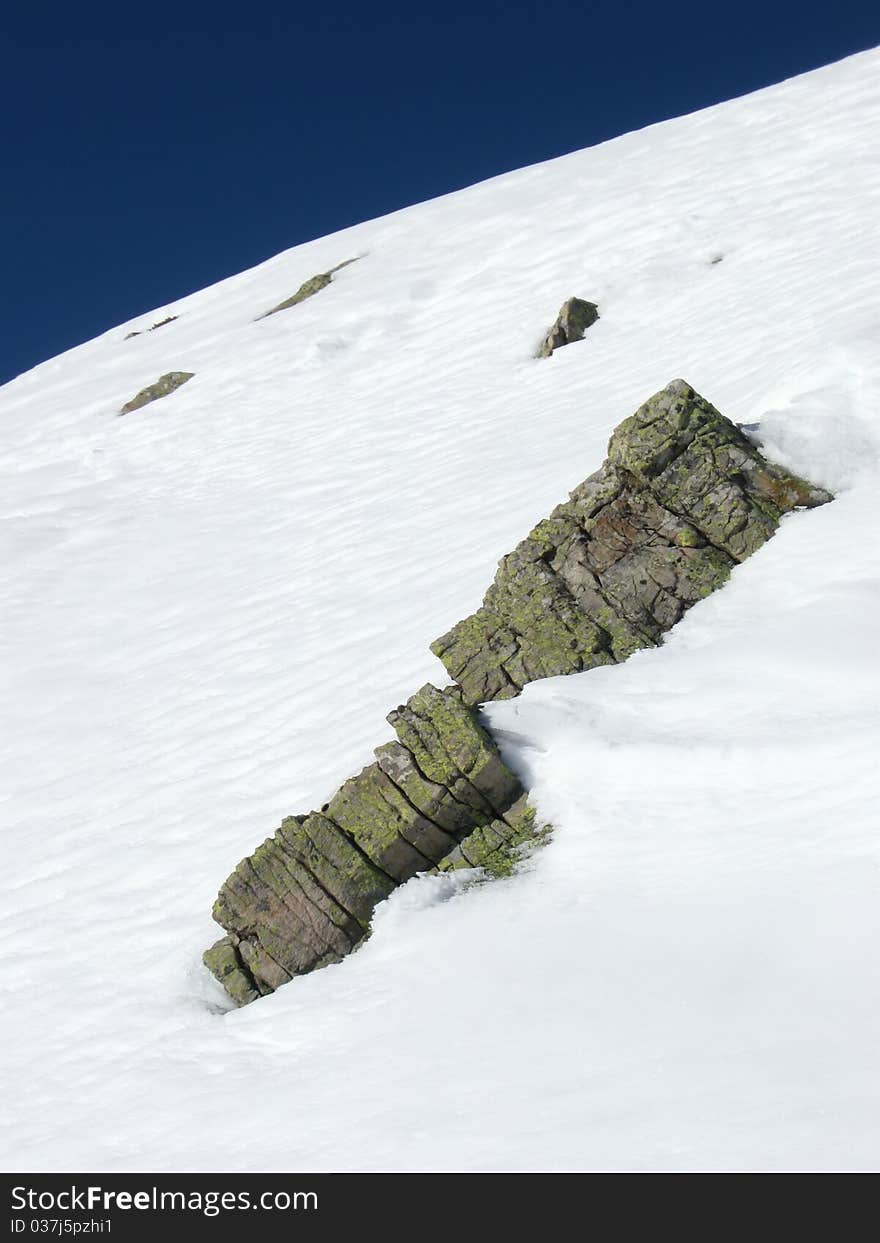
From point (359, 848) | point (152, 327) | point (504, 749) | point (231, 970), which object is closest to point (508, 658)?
point (504, 749)

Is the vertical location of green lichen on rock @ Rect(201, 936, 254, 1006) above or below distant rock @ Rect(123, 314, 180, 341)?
below

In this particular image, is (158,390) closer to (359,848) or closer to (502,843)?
(359,848)

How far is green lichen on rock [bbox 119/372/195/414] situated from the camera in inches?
1153

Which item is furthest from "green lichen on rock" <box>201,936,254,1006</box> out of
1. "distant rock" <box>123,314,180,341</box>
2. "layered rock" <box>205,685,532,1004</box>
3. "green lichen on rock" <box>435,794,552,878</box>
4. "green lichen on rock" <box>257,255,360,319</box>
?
"distant rock" <box>123,314,180,341</box>

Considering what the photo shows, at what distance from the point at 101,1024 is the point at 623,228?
2424 cm

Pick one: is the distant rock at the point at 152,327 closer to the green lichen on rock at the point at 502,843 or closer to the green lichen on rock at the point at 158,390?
the green lichen on rock at the point at 158,390

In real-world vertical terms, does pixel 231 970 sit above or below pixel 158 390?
below

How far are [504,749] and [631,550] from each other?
9.45 feet

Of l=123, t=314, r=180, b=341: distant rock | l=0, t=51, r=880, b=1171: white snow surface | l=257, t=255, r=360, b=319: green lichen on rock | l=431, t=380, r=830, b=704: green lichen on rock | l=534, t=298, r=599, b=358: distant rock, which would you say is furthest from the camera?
l=123, t=314, r=180, b=341: distant rock

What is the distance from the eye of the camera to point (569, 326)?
74.4 feet

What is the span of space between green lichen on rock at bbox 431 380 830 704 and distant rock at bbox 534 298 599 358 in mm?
11443

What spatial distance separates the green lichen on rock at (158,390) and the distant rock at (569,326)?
11422 mm

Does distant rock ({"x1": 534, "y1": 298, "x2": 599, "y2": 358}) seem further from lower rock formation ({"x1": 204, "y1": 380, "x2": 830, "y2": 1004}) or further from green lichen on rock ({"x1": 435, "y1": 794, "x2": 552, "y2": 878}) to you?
green lichen on rock ({"x1": 435, "y1": 794, "x2": 552, "y2": 878})

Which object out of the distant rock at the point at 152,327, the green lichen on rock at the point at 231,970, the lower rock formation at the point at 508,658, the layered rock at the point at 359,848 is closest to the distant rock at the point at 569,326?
the lower rock formation at the point at 508,658
